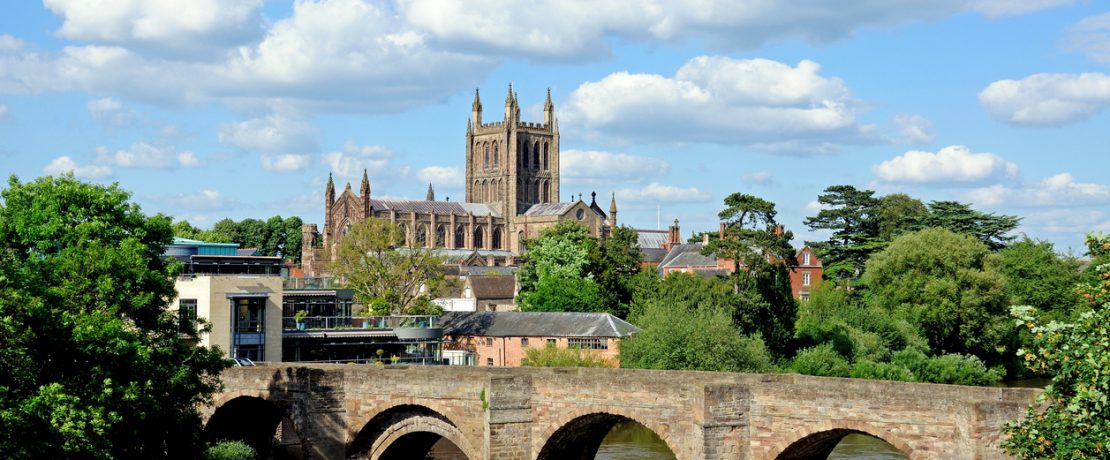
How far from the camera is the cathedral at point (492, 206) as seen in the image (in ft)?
481

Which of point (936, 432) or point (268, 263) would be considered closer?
point (936, 432)

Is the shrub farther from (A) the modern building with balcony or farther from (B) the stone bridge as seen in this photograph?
(A) the modern building with balcony

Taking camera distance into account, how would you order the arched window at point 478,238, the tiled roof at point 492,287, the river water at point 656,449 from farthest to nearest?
the arched window at point 478,238, the tiled roof at point 492,287, the river water at point 656,449

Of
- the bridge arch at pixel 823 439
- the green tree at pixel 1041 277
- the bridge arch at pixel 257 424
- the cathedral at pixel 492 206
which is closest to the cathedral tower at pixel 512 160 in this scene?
the cathedral at pixel 492 206

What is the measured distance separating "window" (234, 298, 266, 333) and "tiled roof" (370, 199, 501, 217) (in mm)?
94322

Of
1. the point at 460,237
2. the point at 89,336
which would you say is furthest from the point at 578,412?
the point at 460,237

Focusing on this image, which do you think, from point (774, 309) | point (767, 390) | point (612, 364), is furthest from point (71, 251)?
point (774, 309)

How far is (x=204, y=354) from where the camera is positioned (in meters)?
34.6

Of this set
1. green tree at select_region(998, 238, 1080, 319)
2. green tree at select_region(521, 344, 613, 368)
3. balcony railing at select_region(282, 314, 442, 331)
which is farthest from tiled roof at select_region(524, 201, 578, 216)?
green tree at select_region(521, 344, 613, 368)

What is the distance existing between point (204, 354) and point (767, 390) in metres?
15.7

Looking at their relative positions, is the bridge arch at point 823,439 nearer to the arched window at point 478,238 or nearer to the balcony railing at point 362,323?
the balcony railing at point 362,323

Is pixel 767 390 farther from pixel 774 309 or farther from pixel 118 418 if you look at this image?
pixel 774 309

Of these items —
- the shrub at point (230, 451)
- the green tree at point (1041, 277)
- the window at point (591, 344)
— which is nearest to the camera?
the shrub at point (230, 451)

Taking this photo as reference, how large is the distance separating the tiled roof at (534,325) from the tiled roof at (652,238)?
87.1 m
